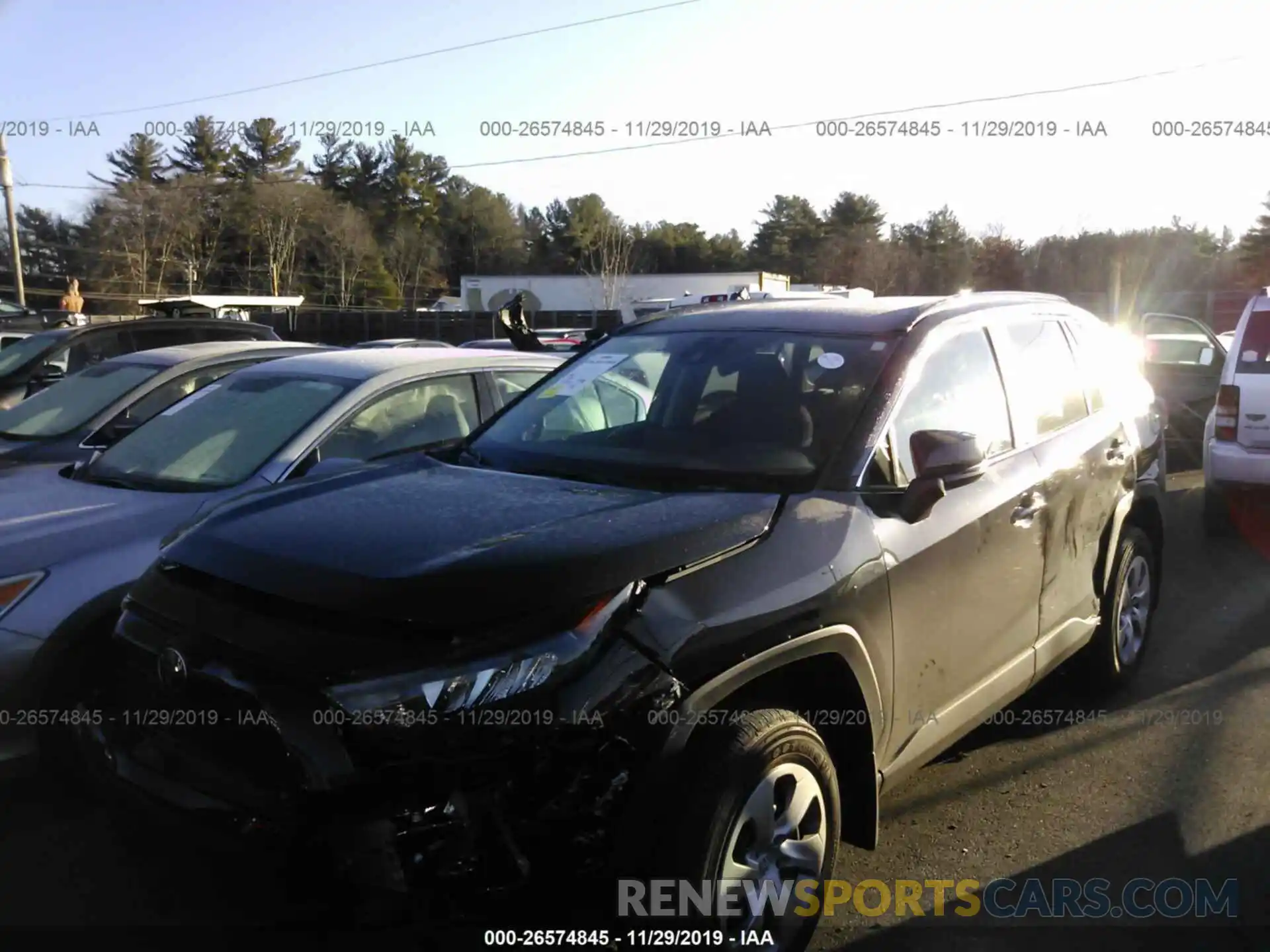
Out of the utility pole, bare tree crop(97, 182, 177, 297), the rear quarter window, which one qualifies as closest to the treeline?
bare tree crop(97, 182, 177, 297)

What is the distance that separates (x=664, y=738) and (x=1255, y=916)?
7.00 ft

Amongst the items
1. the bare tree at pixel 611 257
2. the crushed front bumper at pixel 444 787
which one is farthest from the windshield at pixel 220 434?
the bare tree at pixel 611 257

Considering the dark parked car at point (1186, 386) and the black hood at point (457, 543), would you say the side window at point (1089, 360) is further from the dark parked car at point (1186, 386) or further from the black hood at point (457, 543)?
the dark parked car at point (1186, 386)

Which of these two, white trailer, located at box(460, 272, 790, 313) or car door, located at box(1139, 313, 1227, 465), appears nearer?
car door, located at box(1139, 313, 1227, 465)

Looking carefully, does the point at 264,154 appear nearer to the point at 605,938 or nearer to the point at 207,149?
the point at 207,149

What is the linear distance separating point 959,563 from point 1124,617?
2.04 m

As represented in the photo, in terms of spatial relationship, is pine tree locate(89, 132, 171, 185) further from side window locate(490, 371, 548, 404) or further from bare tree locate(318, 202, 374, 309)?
side window locate(490, 371, 548, 404)

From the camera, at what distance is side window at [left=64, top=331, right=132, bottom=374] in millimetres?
9648

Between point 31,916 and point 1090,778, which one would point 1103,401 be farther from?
point 31,916

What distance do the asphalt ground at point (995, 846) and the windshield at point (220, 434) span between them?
4.64 ft

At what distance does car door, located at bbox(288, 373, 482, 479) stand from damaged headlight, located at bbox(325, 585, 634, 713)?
2469 millimetres

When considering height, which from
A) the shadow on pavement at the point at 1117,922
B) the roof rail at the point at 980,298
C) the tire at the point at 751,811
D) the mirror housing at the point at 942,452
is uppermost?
the roof rail at the point at 980,298

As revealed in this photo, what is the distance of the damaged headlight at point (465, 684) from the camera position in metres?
2.29

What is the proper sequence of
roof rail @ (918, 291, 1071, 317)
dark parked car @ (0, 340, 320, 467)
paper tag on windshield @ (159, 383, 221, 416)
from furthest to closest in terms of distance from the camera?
dark parked car @ (0, 340, 320, 467) → paper tag on windshield @ (159, 383, 221, 416) → roof rail @ (918, 291, 1071, 317)
